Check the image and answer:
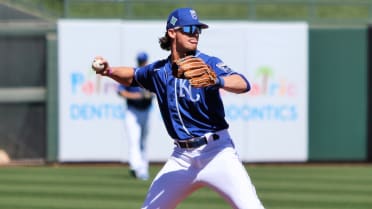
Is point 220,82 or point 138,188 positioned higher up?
point 220,82

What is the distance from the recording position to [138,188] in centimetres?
1227

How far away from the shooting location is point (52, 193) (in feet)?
38.4

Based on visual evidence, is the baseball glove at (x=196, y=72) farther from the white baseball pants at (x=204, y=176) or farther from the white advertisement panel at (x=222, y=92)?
the white advertisement panel at (x=222, y=92)

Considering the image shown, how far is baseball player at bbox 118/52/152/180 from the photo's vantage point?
13.4m

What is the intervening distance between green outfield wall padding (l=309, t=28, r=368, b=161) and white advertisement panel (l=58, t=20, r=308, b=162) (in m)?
0.25

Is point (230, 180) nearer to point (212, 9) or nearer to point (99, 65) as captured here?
point (99, 65)

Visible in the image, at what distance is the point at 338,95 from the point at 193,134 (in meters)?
10.6

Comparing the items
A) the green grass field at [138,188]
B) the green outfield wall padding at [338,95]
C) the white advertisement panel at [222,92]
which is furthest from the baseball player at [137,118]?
the green outfield wall padding at [338,95]

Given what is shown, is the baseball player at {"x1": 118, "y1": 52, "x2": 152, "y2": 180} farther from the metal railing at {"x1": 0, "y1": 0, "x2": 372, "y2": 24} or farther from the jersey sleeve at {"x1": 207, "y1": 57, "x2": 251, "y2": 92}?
the jersey sleeve at {"x1": 207, "y1": 57, "x2": 251, "y2": 92}

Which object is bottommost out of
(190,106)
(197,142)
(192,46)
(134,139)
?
(134,139)

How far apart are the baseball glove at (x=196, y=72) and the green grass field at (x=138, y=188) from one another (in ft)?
14.6

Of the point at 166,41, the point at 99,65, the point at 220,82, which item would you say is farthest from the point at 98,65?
the point at 220,82

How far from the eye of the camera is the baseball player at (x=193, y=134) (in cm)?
640

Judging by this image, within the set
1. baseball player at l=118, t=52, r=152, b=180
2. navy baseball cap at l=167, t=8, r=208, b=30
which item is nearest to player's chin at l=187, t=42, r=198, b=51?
navy baseball cap at l=167, t=8, r=208, b=30
